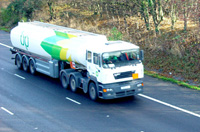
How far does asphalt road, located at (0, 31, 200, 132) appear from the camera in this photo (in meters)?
14.6

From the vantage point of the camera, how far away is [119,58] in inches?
683

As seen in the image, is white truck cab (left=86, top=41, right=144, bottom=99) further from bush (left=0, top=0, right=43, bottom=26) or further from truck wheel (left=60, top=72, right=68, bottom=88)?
bush (left=0, top=0, right=43, bottom=26)

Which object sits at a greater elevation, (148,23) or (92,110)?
(148,23)

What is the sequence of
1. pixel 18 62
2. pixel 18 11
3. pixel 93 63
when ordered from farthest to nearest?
1. pixel 18 11
2. pixel 18 62
3. pixel 93 63

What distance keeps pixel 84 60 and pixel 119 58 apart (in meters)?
1.99

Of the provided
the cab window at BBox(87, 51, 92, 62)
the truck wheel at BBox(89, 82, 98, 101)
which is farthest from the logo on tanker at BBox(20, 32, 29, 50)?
the truck wheel at BBox(89, 82, 98, 101)

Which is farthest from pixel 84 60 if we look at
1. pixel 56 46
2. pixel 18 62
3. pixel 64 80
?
pixel 18 62

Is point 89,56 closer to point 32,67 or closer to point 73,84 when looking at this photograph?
point 73,84

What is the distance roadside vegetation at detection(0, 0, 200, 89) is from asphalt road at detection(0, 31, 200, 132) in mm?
2231

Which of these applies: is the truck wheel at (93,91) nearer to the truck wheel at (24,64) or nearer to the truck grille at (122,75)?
the truck grille at (122,75)

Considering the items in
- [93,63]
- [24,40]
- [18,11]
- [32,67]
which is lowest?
→ [32,67]

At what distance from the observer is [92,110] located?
16.6 metres

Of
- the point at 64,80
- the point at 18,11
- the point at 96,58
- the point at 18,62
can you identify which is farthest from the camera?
the point at 18,11

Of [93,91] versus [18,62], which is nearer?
[93,91]
